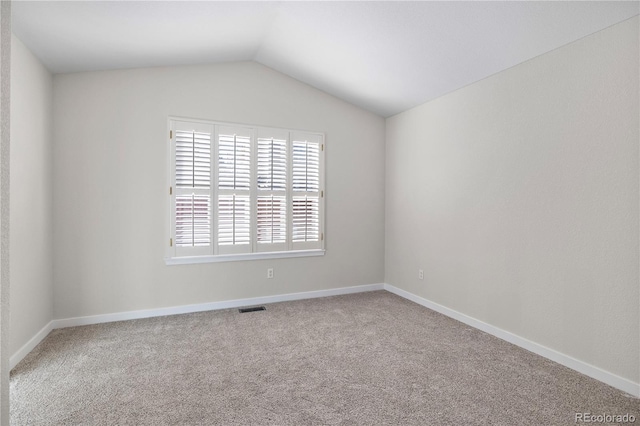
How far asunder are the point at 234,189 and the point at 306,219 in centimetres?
103

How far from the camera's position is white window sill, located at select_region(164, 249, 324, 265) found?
12.0 ft

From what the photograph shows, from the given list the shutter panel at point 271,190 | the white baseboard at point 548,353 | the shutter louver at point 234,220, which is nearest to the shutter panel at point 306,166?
the shutter panel at point 271,190

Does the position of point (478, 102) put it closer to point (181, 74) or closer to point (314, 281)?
point (314, 281)

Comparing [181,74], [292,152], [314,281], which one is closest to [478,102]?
[292,152]

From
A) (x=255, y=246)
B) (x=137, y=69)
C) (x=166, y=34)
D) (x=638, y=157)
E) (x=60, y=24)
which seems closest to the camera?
(x=638, y=157)

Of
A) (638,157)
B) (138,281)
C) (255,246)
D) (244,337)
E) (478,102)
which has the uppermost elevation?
(478,102)

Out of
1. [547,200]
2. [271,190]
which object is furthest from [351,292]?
[547,200]

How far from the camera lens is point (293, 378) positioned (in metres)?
2.33

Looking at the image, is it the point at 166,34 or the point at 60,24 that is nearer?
the point at 60,24

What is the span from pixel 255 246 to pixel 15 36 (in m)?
2.85

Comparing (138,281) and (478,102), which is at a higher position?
(478,102)

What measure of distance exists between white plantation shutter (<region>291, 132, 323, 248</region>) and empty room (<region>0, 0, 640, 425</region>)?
0.10 feet

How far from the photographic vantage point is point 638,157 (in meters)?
2.12

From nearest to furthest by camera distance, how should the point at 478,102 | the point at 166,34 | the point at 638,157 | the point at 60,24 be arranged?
the point at 638,157, the point at 60,24, the point at 166,34, the point at 478,102
